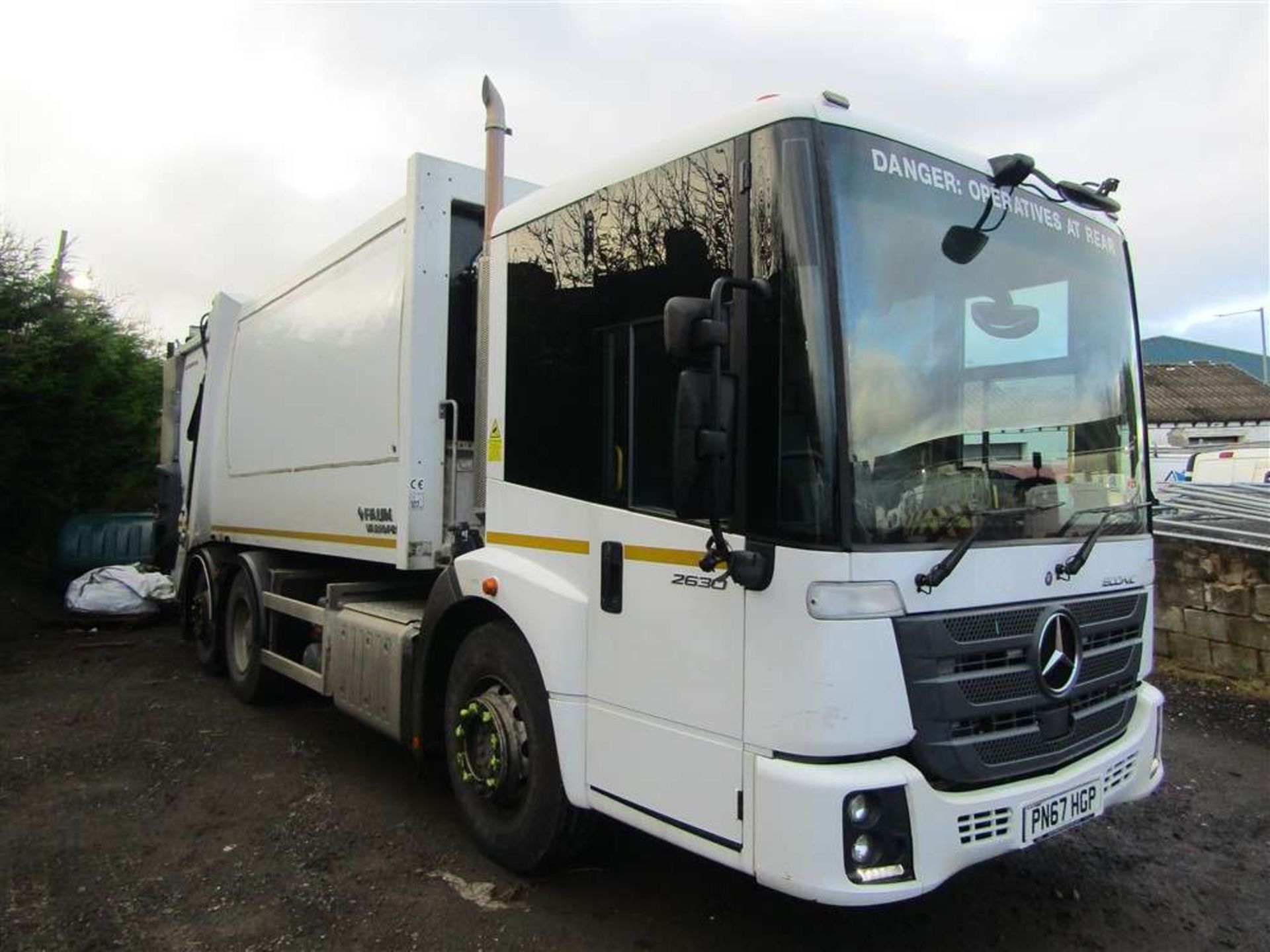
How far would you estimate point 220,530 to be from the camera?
7.59 m

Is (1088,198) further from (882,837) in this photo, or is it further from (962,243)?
(882,837)

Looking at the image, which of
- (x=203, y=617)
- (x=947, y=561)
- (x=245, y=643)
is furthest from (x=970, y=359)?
(x=203, y=617)

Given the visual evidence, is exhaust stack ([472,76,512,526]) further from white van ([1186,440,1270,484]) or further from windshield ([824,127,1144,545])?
white van ([1186,440,1270,484])

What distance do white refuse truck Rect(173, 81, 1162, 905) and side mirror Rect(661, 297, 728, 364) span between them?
12 mm

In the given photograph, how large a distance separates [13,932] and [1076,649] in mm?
4015

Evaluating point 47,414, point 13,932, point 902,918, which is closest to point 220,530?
point 13,932

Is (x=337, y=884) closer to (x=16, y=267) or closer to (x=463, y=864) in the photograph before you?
(x=463, y=864)

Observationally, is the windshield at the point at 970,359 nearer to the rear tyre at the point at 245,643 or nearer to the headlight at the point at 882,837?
the headlight at the point at 882,837

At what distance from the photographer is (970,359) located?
2924 millimetres

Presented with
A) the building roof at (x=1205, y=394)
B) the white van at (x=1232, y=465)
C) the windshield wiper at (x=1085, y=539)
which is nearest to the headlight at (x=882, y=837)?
the windshield wiper at (x=1085, y=539)

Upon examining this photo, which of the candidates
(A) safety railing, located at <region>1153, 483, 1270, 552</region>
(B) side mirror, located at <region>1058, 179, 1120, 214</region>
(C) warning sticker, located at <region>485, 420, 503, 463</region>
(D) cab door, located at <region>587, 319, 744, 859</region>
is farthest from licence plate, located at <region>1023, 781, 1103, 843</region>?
(A) safety railing, located at <region>1153, 483, 1270, 552</region>

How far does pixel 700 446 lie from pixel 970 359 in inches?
42.3

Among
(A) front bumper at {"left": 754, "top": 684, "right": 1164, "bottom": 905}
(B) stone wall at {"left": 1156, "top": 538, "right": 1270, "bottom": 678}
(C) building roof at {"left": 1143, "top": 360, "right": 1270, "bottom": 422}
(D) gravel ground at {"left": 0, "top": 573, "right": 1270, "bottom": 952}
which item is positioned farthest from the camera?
(C) building roof at {"left": 1143, "top": 360, "right": 1270, "bottom": 422}

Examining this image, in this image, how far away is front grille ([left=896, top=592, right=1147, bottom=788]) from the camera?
257 cm
